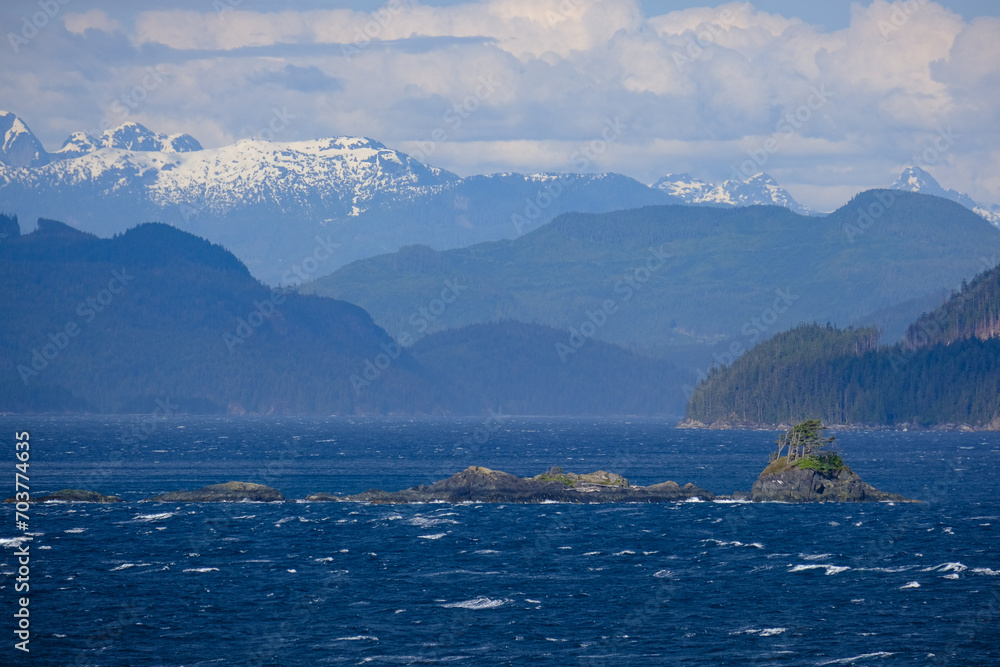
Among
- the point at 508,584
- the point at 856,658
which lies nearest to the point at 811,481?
the point at 508,584

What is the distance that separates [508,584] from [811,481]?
63305 mm

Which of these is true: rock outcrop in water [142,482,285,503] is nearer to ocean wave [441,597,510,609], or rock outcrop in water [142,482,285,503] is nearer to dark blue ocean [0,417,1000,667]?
dark blue ocean [0,417,1000,667]

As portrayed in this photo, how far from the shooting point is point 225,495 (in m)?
142

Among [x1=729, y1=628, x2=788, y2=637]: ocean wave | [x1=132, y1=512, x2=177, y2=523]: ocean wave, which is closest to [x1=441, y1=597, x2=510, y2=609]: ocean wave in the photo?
[x1=729, y1=628, x2=788, y2=637]: ocean wave

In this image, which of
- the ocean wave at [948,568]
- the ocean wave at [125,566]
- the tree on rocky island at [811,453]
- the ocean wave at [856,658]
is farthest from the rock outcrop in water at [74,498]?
the ocean wave at [856,658]

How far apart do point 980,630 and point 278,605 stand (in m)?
39.2

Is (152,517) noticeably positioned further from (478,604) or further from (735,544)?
(735,544)

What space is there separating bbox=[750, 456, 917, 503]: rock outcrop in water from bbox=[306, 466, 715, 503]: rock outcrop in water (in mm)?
5929

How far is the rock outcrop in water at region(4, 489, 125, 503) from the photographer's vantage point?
137m

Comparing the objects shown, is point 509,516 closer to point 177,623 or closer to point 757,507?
point 757,507

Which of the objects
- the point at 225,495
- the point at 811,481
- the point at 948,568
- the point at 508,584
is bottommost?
the point at 508,584

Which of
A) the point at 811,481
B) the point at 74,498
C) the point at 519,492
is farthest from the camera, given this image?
the point at 811,481

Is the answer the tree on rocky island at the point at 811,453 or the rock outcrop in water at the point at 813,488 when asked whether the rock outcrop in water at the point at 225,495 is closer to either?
the rock outcrop in water at the point at 813,488

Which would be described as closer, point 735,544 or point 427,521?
point 735,544
